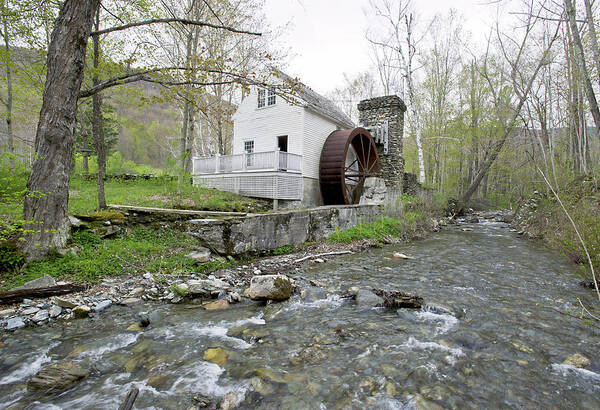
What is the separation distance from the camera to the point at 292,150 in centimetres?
1302

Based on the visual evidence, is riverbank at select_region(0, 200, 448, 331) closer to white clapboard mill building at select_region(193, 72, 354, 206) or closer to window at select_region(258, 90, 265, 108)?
white clapboard mill building at select_region(193, 72, 354, 206)

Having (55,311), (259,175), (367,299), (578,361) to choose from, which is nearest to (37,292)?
(55,311)

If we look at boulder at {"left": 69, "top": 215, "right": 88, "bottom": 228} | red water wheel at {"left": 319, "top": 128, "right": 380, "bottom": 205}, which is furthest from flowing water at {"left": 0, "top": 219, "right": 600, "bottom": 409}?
red water wheel at {"left": 319, "top": 128, "right": 380, "bottom": 205}

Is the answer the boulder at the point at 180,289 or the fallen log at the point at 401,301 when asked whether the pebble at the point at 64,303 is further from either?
the fallen log at the point at 401,301

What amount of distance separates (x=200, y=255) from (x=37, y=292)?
2360mm

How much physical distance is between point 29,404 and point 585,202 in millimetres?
8347

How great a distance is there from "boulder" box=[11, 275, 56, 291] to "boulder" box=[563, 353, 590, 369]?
595cm

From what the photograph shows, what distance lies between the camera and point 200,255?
5574 mm

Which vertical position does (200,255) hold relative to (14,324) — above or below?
above

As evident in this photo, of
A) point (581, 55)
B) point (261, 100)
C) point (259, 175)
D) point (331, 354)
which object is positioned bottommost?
point (331, 354)

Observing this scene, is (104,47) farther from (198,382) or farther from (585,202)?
(585,202)

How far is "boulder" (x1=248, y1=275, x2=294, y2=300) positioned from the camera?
4.18 meters

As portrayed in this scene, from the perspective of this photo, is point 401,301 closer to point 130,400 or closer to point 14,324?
point 130,400

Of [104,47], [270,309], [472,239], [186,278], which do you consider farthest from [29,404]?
[104,47]
